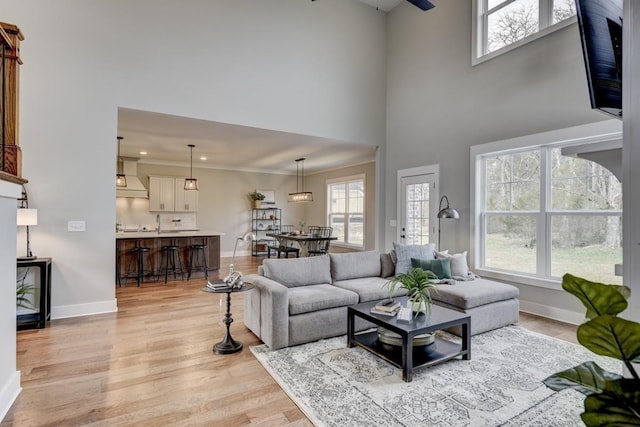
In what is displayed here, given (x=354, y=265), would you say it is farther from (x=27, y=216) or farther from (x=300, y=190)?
(x=300, y=190)

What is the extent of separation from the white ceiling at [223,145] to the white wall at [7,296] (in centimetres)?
271

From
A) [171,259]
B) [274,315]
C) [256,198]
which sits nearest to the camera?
[274,315]

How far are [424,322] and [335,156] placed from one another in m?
5.86

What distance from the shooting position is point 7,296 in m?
2.23

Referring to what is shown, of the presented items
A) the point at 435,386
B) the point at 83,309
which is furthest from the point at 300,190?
the point at 435,386

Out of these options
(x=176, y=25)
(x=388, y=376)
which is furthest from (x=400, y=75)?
(x=388, y=376)

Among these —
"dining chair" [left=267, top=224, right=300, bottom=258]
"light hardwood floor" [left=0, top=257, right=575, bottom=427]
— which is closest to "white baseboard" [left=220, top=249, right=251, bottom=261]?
"dining chair" [left=267, top=224, right=300, bottom=258]

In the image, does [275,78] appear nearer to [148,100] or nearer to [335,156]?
[148,100]

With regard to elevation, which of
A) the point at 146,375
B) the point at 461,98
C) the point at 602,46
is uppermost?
the point at 461,98

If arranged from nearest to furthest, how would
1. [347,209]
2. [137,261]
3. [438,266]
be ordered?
[438,266] < [137,261] < [347,209]

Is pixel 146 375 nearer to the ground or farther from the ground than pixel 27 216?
nearer to the ground

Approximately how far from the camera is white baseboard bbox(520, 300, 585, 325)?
3.98 meters

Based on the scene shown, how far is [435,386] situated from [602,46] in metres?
2.31

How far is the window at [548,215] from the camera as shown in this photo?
386 centimetres
